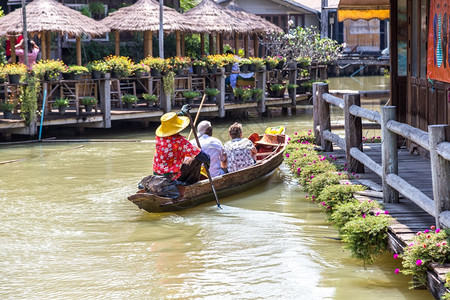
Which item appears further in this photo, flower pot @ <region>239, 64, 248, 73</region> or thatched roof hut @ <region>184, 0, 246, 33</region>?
A: thatched roof hut @ <region>184, 0, 246, 33</region>

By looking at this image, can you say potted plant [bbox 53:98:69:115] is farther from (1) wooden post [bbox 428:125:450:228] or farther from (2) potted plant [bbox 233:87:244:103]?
(1) wooden post [bbox 428:125:450:228]

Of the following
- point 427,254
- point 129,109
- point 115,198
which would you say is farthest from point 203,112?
point 427,254

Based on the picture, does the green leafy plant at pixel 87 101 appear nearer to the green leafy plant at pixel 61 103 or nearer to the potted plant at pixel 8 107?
the green leafy plant at pixel 61 103

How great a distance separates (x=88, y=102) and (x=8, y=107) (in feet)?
6.74

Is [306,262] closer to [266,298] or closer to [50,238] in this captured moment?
[266,298]

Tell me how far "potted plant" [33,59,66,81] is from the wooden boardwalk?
915 centimetres

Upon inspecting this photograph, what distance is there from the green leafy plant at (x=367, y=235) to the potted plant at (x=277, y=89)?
16.6 m

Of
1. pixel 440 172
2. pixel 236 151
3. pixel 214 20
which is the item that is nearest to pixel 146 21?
pixel 214 20

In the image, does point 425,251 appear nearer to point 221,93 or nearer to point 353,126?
point 353,126

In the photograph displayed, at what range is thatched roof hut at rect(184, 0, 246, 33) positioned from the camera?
75.7 feet

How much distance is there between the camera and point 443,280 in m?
5.47

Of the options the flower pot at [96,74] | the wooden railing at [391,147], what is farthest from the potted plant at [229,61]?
the wooden railing at [391,147]

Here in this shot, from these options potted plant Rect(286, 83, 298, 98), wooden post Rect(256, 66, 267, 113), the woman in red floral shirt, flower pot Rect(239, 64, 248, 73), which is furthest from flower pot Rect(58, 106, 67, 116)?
the woman in red floral shirt

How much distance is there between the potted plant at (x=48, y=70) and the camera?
1748 centimetres
